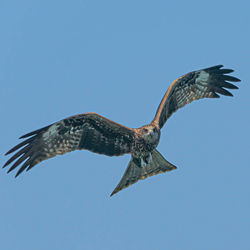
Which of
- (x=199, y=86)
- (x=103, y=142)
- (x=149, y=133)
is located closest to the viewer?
(x=149, y=133)

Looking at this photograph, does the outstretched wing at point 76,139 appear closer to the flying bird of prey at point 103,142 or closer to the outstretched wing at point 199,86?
the flying bird of prey at point 103,142

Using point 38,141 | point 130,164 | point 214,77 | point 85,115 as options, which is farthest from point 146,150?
point 214,77

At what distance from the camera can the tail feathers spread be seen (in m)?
12.7

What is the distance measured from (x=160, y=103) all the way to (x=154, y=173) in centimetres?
178

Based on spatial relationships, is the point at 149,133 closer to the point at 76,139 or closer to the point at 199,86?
the point at 76,139

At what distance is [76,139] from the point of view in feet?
41.2

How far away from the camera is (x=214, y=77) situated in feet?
48.4

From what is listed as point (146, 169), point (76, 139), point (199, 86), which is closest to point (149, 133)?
point (146, 169)

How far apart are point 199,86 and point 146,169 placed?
3275 mm

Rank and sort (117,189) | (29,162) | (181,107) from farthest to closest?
(181,107) < (117,189) < (29,162)

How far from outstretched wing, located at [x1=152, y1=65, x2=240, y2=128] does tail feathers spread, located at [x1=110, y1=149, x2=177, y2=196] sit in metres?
1.48

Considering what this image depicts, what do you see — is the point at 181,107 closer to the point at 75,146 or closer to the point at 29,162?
the point at 75,146

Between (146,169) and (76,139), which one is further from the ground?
(76,139)

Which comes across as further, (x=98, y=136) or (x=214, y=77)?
(x=214, y=77)
